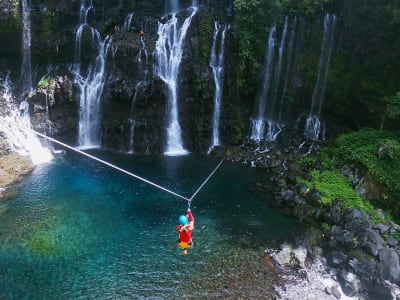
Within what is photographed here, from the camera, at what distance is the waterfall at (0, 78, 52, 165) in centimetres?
2528

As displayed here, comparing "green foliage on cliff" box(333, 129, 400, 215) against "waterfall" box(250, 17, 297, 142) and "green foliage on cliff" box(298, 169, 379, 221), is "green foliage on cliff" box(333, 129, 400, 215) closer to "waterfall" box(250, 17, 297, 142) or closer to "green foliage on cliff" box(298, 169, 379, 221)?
"green foliage on cliff" box(298, 169, 379, 221)

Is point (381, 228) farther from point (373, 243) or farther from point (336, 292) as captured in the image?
point (336, 292)

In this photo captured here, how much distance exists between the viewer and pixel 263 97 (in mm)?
28703

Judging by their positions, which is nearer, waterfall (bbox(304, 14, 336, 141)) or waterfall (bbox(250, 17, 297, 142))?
waterfall (bbox(304, 14, 336, 141))

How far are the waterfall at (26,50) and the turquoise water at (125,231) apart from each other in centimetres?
680

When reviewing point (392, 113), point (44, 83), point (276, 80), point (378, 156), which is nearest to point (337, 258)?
point (378, 156)

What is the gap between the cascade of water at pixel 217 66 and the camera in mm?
27672

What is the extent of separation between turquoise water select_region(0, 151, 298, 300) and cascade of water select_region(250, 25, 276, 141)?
417 centimetres

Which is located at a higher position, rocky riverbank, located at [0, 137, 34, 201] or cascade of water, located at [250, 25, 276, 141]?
cascade of water, located at [250, 25, 276, 141]

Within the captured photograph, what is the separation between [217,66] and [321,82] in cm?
753

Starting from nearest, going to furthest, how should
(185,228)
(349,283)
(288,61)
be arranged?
1. (185,228)
2. (349,283)
3. (288,61)

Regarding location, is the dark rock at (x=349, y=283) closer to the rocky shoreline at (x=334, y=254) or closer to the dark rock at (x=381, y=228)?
the rocky shoreline at (x=334, y=254)

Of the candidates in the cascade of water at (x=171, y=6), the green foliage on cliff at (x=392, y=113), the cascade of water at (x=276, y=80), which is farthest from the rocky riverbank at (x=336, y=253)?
the cascade of water at (x=171, y=6)

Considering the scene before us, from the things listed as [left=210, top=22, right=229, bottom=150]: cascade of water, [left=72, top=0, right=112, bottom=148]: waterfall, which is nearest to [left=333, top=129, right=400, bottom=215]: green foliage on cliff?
[left=210, top=22, right=229, bottom=150]: cascade of water
